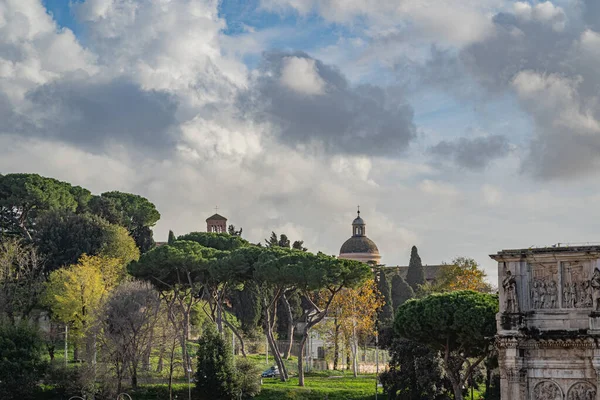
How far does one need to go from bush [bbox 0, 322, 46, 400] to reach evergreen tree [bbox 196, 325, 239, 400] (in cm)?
953

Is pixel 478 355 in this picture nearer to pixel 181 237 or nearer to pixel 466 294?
pixel 466 294

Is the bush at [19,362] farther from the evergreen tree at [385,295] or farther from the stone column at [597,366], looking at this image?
the evergreen tree at [385,295]

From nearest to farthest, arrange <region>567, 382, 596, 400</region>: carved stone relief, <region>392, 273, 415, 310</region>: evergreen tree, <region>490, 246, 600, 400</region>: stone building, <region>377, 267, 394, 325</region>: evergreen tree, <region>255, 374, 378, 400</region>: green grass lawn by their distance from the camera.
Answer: <region>567, 382, 596, 400</region>: carved stone relief
<region>490, 246, 600, 400</region>: stone building
<region>255, 374, 378, 400</region>: green grass lawn
<region>377, 267, 394, 325</region>: evergreen tree
<region>392, 273, 415, 310</region>: evergreen tree

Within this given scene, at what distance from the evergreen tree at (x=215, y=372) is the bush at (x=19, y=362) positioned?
31.3ft

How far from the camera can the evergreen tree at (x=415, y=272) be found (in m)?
103

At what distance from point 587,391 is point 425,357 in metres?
18.3

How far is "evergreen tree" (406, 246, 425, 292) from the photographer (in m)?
103

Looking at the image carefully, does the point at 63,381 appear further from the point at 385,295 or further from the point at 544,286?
the point at 385,295

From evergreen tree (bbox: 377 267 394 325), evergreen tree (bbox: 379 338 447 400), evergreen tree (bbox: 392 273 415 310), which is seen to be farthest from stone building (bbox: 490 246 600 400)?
evergreen tree (bbox: 392 273 415 310)

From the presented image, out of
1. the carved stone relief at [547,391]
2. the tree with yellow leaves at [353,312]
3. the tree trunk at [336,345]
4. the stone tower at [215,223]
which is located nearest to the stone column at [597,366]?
the carved stone relief at [547,391]

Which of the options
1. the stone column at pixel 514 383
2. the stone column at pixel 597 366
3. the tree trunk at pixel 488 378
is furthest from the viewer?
the tree trunk at pixel 488 378

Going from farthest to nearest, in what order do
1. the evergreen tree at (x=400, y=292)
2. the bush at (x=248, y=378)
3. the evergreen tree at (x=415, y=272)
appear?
the evergreen tree at (x=415, y=272), the evergreen tree at (x=400, y=292), the bush at (x=248, y=378)

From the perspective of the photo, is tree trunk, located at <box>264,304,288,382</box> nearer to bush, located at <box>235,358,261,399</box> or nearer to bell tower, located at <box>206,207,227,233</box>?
bush, located at <box>235,358,261,399</box>

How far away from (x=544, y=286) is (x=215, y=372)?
25335 mm
